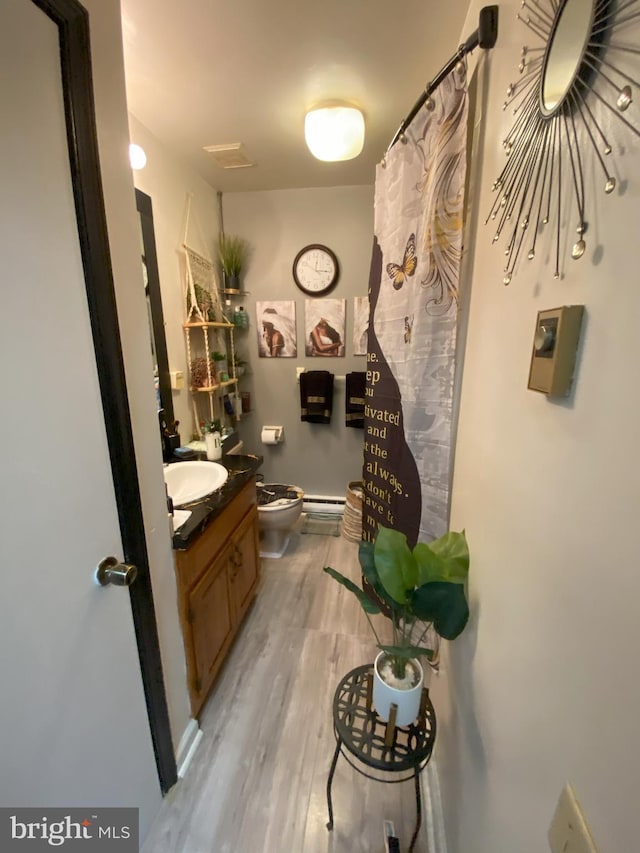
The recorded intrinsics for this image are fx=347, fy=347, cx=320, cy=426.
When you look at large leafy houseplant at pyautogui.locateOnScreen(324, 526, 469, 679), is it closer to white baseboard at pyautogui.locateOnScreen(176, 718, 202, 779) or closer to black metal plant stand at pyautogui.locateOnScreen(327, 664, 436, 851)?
black metal plant stand at pyautogui.locateOnScreen(327, 664, 436, 851)

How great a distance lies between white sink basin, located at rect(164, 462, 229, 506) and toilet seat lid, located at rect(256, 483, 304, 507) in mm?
644

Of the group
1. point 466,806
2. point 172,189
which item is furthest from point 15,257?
point 172,189

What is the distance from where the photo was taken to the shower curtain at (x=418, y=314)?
100cm

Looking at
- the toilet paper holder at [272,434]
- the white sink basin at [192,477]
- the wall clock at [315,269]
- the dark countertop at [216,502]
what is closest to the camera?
the dark countertop at [216,502]

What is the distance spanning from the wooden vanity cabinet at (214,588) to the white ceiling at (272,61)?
5.59 feet

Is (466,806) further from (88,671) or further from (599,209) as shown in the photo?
(599,209)

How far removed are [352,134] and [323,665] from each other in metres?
2.47

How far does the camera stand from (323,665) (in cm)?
163

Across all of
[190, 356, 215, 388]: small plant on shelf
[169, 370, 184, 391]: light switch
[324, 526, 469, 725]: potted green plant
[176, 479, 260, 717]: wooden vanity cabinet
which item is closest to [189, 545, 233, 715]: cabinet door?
[176, 479, 260, 717]: wooden vanity cabinet

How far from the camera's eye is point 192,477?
5.69 feet

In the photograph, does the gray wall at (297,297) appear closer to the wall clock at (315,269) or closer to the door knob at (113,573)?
the wall clock at (315,269)

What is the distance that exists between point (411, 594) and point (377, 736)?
49 centimetres

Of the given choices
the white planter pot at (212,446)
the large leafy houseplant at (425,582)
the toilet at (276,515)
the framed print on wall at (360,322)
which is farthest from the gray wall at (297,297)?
the large leafy houseplant at (425,582)

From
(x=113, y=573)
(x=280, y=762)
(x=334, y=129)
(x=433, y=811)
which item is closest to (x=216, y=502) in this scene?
(x=113, y=573)
